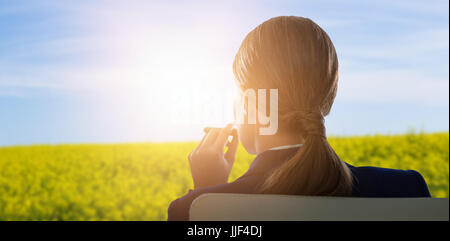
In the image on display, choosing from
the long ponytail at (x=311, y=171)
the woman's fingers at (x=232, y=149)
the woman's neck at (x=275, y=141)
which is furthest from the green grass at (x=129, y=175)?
the long ponytail at (x=311, y=171)

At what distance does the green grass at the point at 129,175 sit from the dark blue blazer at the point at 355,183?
14.9 feet

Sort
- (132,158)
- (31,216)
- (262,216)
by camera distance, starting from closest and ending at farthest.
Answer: (262,216) → (31,216) → (132,158)

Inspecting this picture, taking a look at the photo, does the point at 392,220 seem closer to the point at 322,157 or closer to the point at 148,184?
the point at 322,157

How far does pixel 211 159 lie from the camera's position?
60.5 inches

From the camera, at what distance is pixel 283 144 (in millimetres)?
1349

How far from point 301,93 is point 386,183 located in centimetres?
47

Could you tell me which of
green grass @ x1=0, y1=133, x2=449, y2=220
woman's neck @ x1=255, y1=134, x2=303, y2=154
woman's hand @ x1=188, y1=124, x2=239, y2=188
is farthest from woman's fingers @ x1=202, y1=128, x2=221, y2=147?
green grass @ x1=0, y1=133, x2=449, y2=220

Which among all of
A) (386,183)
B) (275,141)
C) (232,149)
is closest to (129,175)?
(232,149)

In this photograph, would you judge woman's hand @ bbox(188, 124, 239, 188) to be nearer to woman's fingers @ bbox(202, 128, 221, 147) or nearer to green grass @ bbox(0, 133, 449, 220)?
woman's fingers @ bbox(202, 128, 221, 147)

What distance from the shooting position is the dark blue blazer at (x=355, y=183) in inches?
48.1

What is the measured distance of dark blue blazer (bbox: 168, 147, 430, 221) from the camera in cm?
122

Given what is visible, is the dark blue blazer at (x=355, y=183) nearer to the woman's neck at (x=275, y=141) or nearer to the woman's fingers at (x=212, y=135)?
the woman's neck at (x=275, y=141)

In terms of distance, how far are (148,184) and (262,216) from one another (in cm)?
531
